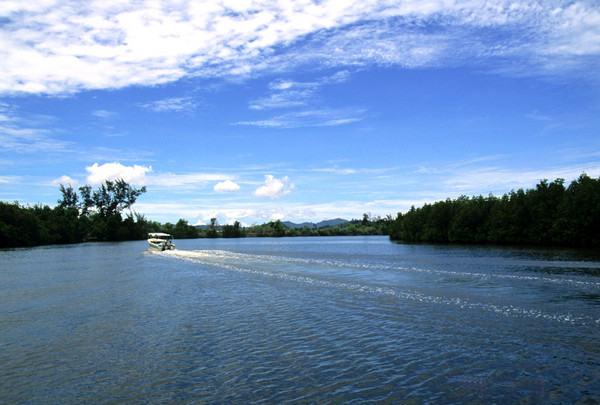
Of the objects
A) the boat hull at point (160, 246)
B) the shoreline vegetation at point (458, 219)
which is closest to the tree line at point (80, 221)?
the shoreline vegetation at point (458, 219)

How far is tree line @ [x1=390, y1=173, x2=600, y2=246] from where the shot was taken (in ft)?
218

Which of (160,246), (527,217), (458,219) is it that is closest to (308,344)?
(160,246)

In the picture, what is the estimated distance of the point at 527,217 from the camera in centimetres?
8069

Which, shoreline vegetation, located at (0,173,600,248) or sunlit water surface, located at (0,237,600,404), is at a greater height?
shoreline vegetation, located at (0,173,600,248)

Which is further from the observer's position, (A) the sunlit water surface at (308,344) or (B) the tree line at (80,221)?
(B) the tree line at (80,221)

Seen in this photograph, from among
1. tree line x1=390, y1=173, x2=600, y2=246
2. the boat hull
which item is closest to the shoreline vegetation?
tree line x1=390, y1=173, x2=600, y2=246

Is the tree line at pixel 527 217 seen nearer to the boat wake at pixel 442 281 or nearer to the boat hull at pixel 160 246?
the boat wake at pixel 442 281

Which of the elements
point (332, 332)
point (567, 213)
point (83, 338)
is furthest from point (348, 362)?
point (567, 213)

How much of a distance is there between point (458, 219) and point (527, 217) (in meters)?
21.5

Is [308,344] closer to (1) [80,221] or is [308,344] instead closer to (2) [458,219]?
(2) [458,219]

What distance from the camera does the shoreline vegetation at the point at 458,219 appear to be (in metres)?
68.3

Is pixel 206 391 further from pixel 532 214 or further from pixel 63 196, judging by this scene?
pixel 63 196

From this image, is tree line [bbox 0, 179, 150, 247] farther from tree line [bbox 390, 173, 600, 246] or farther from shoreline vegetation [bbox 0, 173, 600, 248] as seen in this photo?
tree line [bbox 390, 173, 600, 246]

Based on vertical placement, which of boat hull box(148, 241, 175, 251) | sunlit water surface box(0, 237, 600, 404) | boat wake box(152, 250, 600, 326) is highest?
boat hull box(148, 241, 175, 251)
